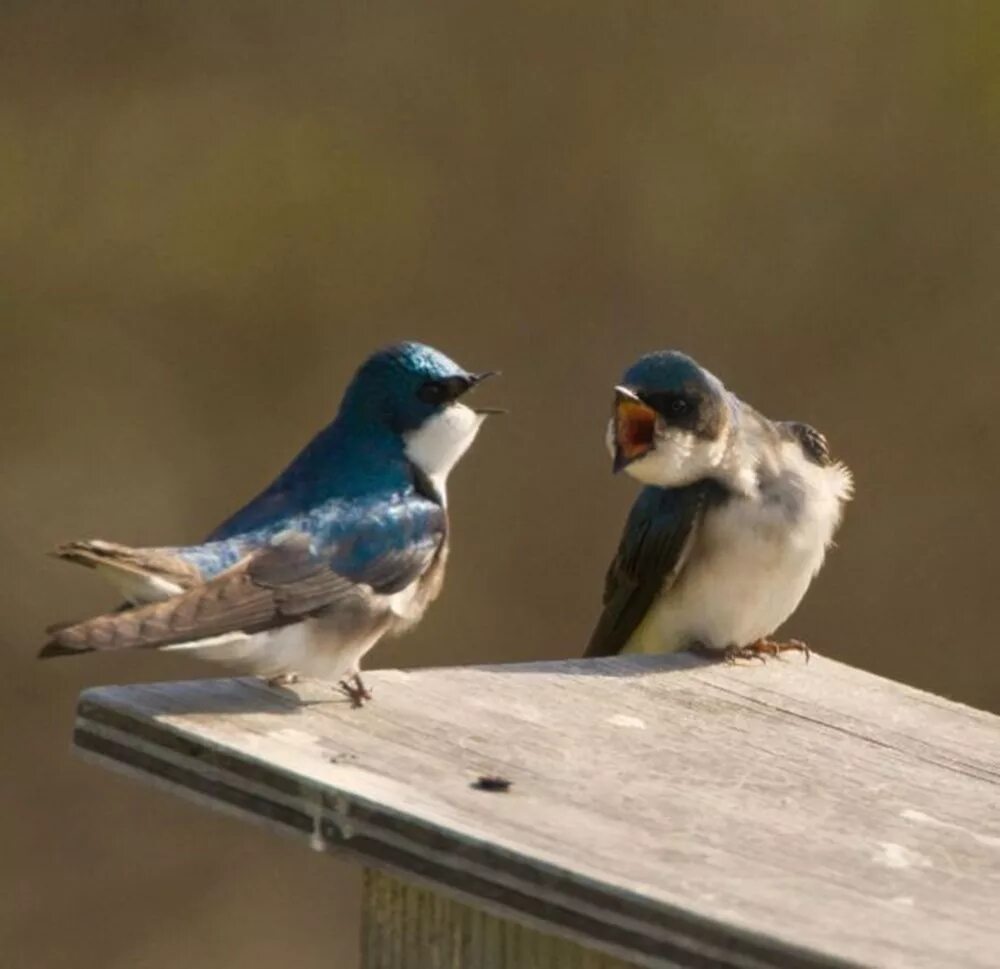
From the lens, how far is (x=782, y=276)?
469cm

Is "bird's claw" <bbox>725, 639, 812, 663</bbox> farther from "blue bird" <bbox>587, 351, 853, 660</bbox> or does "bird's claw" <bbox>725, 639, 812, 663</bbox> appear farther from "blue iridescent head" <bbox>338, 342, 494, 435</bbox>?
"blue iridescent head" <bbox>338, 342, 494, 435</bbox>

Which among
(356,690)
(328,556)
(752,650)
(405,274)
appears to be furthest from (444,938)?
(405,274)

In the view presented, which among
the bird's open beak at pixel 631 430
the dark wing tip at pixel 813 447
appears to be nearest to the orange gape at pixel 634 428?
the bird's open beak at pixel 631 430

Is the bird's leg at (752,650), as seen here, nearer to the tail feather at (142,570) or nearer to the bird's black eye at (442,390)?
the bird's black eye at (442,390)

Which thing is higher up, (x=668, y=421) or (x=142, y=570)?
(x=668, y=421)

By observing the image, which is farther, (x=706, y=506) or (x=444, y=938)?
(x=706, y=506)

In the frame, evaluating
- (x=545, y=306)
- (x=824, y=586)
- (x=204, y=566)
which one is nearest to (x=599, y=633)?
(x=204, y=566)

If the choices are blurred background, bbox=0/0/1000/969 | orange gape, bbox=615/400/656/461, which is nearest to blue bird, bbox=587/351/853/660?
orange gape, bbox=615/400/656/461

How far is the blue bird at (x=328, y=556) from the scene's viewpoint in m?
2.31

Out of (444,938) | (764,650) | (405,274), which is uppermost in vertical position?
(405,274)

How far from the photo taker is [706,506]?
10.3 feet

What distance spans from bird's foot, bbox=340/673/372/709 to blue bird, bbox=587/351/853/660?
0.79m

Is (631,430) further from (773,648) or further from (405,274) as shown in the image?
(405,274)

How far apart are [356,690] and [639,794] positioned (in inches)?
13.6
